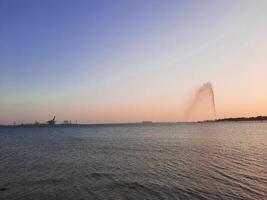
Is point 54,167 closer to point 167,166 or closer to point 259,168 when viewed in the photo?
point 167,166

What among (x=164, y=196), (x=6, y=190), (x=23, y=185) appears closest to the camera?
(x=164, y=196)

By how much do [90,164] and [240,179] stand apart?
20.7m

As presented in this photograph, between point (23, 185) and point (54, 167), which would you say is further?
point (54, 167)

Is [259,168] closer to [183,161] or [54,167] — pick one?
Result: [183,161]

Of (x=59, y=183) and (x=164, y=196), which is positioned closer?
(x=164, y=196)

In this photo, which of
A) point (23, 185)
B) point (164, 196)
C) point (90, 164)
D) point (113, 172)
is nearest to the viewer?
point (164, 196)

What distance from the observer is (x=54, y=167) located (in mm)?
40312

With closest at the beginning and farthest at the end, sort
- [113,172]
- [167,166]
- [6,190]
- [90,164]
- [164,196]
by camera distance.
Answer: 1. [164,196]
2. [6,190]
3. [113,172]
4. [167,166]
5. [90,164]

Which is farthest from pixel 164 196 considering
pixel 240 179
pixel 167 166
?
pixel 167 166

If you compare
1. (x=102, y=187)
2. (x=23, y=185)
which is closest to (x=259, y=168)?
(x=102, y=187)

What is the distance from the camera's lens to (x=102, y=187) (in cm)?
2766

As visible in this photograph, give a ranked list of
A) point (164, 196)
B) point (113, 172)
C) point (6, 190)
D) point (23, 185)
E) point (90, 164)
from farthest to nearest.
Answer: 1. point (90, 164)
2. point (113, 172)
3. point (23, 185)
4. point (6, 190)
5. point (164, 196)

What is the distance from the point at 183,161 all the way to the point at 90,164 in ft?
42.3

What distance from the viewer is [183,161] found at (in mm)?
43312
